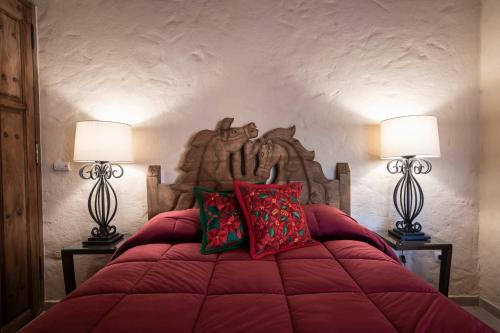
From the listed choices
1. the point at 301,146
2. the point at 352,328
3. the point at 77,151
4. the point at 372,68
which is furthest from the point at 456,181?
the point at 77,151

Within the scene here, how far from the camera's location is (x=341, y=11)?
85.1 inches

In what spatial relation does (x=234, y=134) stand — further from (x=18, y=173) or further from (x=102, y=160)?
(x=18, y=173)

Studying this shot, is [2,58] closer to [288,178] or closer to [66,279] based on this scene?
[66,279]

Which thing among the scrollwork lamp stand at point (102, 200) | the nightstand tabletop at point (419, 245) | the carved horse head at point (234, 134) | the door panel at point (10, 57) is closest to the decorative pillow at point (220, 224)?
the carved horse head at point (234, 134)

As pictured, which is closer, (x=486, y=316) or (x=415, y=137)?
(x=415, y=137)

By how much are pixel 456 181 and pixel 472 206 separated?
24 centimetres

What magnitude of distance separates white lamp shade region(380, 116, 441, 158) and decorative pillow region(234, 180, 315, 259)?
84 centimetres

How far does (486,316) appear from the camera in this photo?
79.0 inches

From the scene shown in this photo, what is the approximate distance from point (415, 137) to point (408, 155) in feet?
0.42

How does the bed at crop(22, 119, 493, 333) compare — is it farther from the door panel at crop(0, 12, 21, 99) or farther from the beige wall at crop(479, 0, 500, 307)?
the door panel at crop(0, 12, 21, 99)

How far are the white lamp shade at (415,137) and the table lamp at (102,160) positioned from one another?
190 cm

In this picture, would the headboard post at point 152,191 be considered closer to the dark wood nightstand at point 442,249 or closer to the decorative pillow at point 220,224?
the decorative pillow at point 220,224

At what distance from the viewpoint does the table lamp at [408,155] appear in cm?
183

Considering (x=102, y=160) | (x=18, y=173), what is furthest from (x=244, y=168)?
(x=18, y=173)
